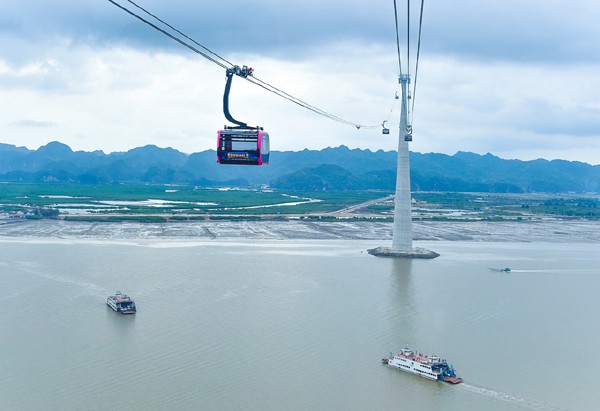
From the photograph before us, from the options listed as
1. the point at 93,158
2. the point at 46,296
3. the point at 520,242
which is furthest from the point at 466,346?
the point at 93,158

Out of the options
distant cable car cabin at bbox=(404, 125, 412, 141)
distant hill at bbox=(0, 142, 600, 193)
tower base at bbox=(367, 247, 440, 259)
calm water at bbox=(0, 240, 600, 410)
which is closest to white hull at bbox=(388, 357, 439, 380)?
calm water at bbox=(0, 240, 600, 410)

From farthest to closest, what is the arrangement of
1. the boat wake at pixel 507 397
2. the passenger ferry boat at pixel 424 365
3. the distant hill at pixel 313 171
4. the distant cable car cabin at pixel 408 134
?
the distant hill at pixel 313 171, the distant cable car cabin at pixel 408 134, the passenger ferry boat at pixel 424 365, the boat wake at pixel 507 397

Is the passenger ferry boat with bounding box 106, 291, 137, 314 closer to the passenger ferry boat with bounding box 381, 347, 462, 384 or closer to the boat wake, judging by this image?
the passenger ferry boat with bounding box 381, 347, 462, 384

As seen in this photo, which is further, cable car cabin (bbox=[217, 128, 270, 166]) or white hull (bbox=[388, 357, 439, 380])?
white hull (bbox=[388, 357, 439, 380])

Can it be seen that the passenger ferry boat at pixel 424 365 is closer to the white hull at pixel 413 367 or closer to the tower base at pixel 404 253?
the white hull at pixel 413 367

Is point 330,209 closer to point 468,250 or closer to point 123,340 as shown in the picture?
point 468,250

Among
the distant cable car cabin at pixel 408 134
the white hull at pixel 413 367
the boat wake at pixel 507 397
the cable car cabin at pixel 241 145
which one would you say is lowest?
the boat wake at pixel 507 397

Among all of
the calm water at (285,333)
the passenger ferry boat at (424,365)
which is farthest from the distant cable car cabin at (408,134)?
the passenger ferry boat at (424,365)
